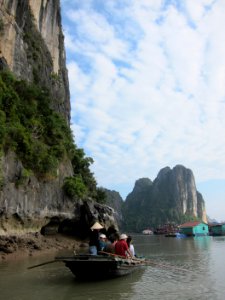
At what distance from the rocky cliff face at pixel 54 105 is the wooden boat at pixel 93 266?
6.80 meters

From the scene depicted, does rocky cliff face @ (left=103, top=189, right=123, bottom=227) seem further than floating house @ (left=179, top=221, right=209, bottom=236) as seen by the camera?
Yes

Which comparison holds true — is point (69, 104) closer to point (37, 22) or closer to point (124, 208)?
point (37, 22)

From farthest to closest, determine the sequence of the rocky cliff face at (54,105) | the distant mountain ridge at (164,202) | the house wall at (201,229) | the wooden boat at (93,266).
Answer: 1. the distant mountain ridge at (164,202)
2. the house wall at (201,229)
3. the rocky cliff face at (54,105)
4. the wooden boat at (93,266)

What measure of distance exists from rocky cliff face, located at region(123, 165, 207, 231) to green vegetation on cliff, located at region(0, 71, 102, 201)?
3291 inches

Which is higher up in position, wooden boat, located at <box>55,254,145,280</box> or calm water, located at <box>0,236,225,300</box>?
wooden boat, located at <box>55,254,145,280</box>

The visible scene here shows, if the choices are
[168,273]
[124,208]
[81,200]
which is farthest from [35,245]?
[124,208]

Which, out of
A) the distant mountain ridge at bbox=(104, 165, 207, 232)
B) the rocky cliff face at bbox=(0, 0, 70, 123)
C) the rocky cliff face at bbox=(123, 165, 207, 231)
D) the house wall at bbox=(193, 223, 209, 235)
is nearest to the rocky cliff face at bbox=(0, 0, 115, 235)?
the rocky cliff face at bbox=(0, 0, 70, 123)

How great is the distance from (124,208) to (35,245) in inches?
4039

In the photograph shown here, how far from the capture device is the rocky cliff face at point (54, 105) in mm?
16312

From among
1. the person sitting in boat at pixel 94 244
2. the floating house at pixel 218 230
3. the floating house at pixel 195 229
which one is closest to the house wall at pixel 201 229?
the floating house at pixel 195 229

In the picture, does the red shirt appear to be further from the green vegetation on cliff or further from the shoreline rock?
the green vegetation on cliff

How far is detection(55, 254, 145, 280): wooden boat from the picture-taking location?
30.5 feet

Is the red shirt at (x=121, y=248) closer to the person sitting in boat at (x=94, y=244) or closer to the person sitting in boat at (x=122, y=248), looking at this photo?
the person sitting in boat at (x=122, y=248)

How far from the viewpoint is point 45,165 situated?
18.8 m
